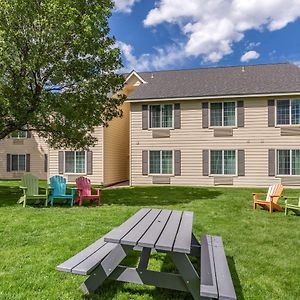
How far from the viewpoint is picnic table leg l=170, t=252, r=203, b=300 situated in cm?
328

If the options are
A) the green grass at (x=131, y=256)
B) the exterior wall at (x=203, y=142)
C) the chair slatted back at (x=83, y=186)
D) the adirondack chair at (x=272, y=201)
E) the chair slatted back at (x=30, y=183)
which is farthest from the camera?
the exterior wall at (x=203, y=142)

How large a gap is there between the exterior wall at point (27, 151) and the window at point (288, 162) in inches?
624

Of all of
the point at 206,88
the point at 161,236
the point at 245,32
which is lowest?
the point at 161,236

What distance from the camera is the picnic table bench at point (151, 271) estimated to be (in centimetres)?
311

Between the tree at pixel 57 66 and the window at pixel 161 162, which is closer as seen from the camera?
the tree at pixel 57 66

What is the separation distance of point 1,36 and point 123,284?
Answer: 8.98m

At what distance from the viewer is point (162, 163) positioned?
18.0 m

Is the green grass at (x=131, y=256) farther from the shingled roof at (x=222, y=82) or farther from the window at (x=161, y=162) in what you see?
the shingled roof at (x=222, y=82)

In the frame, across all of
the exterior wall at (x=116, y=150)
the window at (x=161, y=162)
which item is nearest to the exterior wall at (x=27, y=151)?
the exterior wall at (x=116, y=150)

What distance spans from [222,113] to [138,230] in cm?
1437

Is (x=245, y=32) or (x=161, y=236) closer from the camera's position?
(x=161, y=236)

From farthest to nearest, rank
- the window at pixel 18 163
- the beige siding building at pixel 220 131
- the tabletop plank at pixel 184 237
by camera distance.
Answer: the window at pixel 18 163 < the beige siding building at pixel 220 131 < the tabletop plank at pixel 184 237

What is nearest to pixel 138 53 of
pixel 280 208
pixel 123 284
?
pixel 280 208

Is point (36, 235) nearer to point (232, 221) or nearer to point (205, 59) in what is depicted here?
point (232, 221)
